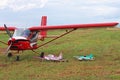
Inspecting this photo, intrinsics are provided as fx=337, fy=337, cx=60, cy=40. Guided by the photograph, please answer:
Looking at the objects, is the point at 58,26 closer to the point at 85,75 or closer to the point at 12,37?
the point at 12,37

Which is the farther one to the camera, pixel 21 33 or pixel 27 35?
pixel 27 35

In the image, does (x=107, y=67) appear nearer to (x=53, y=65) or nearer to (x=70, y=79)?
(x=53, y=65)

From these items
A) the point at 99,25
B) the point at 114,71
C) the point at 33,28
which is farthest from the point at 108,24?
the point at 114,71

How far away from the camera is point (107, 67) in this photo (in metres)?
13.4

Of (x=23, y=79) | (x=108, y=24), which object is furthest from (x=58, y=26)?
(x=23, y=79)

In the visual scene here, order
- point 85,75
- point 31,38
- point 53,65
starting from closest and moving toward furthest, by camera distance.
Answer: point 85,75
point 53,65
point 31,38

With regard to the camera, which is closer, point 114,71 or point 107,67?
point 114,71

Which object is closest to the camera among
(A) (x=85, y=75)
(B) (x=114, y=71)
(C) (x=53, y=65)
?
(A) (x=85, y=75)

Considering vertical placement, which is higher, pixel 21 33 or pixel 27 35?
pixel 21 33

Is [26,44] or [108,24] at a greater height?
[108,24]

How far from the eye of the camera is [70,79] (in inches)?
416

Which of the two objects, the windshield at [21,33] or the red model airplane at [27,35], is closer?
the red model airplane at [27,35]

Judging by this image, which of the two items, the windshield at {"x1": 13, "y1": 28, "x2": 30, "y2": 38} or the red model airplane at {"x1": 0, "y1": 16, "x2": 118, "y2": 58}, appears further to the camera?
the windshield at {"x1": 13, "y1": 28, "x2": 30, "y2": 38}

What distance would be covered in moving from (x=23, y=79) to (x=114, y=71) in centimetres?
347
